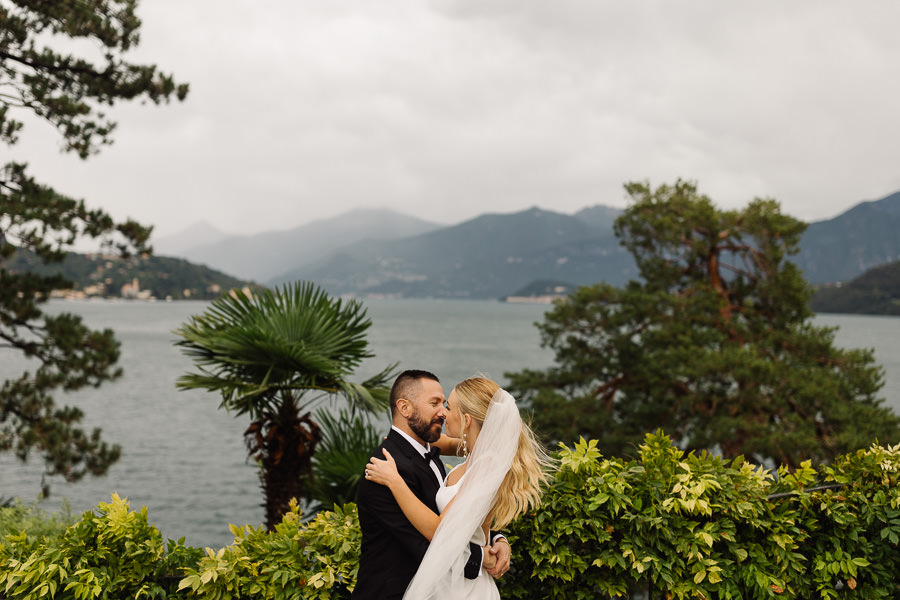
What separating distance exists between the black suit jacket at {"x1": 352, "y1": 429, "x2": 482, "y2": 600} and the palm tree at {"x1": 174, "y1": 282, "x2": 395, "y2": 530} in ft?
10.6

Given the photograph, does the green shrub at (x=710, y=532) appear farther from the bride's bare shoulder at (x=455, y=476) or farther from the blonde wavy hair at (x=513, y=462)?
the bride's bare shoulder at (x=455, y=476)

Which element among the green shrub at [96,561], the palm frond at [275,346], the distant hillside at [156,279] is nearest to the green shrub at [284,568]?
the green shrub at [96,561]

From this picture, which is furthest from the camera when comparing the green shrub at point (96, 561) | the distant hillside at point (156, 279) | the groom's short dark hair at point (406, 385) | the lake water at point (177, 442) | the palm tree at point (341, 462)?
the distant hillside at point (156, 279)

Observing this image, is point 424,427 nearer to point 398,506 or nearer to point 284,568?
point 398,506

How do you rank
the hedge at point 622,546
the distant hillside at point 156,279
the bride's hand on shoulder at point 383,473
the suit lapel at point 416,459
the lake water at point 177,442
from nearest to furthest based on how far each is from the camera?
the bride's hand on shoulder at point 383,473
the suit lapel at point 416,459
the hedge at point 622,546
the lake water at point 177,442
the distant hillside at point 156,279

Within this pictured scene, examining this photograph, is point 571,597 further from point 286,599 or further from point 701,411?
point 701,411

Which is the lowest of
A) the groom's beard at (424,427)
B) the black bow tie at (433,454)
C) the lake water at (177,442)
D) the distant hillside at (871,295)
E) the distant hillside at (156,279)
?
the lake water at (177,442)

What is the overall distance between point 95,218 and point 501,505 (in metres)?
14.4

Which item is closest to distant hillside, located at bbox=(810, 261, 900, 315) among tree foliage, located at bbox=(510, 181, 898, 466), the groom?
tree foliage, located at bbox=(510, 181, 898, 466)

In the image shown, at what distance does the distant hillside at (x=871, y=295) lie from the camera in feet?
478

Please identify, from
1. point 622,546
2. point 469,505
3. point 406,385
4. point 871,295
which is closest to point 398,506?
point 469,505

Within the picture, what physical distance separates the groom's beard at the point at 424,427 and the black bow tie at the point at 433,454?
68mm

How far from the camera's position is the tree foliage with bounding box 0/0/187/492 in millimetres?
13125

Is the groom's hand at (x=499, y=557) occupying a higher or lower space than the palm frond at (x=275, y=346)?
lower
